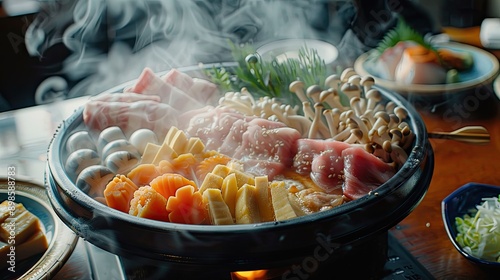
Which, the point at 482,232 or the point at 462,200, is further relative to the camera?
the point at 462,200

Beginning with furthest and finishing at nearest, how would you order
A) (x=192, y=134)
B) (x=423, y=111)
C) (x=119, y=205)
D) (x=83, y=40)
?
(x=83, y=40)
(x=423, y=111)
(x=192, y=134)
(x=119, y=205)

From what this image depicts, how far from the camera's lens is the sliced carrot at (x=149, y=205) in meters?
1.29

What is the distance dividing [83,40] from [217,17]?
123cm

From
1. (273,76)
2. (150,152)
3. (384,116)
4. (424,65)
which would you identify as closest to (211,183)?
(150,152)

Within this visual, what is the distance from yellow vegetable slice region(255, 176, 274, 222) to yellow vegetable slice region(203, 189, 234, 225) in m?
0.09

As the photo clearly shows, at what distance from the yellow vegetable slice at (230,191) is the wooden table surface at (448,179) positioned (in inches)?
27.1

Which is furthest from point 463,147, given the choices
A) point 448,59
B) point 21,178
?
point 21,178

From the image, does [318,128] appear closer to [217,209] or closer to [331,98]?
[331,98]

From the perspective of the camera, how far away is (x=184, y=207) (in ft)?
4.20

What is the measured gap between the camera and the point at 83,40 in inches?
176

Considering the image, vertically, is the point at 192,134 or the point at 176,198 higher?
the point at 176,198

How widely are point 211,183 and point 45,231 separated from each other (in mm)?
673

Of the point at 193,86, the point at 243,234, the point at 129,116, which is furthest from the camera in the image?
the point at 193,86

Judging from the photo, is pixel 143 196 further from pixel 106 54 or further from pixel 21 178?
pixel 106 54
